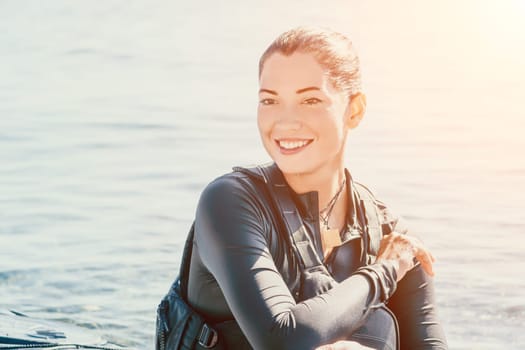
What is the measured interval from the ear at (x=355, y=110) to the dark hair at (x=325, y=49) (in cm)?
A: 6

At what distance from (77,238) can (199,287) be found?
4338 millimetres

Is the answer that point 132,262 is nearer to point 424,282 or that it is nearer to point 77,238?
point 77,238

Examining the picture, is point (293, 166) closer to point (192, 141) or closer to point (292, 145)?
point (292, 145)

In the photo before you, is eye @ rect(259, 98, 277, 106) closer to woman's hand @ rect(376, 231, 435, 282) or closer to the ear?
the ear

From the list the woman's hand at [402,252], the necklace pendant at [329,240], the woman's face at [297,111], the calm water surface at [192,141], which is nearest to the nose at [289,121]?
the woman's face at [297,111]

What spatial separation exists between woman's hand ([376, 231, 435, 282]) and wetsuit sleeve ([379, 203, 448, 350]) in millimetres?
52

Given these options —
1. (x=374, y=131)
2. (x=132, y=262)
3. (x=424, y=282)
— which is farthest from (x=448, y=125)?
(x=424, y=282)

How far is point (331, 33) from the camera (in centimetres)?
342

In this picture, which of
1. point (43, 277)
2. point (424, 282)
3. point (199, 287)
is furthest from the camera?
point (43, 277)

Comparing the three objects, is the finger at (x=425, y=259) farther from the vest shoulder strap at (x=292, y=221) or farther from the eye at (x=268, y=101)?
the eye at (x=268, y=101)

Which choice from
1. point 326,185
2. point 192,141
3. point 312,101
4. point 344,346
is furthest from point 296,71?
point 192,141

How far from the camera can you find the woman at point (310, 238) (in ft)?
10.3

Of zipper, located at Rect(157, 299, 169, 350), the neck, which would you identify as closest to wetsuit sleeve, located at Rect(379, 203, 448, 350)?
the neck

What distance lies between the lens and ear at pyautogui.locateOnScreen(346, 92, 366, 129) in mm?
3523
